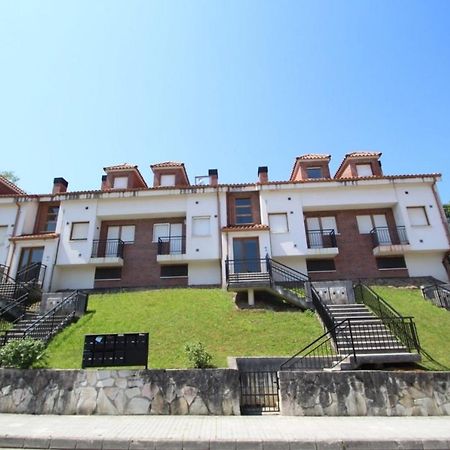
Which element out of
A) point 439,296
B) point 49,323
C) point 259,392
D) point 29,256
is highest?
point 29,256

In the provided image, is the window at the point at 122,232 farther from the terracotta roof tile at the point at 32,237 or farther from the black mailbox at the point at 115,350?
the black mailbox at the point at 115,350

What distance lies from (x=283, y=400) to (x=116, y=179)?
21.6 meters

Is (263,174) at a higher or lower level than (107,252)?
higher

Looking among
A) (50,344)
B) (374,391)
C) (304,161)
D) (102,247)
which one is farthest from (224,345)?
(304,161)

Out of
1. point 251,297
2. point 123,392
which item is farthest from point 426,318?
point 123,392

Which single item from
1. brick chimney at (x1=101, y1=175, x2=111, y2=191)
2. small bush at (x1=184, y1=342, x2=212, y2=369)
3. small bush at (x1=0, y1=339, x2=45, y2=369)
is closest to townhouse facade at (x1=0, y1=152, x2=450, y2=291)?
brick chimney at (x1=101, y1=175, x2=111, y2=191)

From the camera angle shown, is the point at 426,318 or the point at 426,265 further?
the point at 426,265

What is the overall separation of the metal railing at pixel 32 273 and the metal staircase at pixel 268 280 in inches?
474

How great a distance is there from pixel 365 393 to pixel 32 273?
2023 centimetres

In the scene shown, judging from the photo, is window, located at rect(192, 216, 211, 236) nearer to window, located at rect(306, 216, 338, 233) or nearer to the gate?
window, located at rect(306, 216, 338, 233)

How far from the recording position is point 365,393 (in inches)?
298

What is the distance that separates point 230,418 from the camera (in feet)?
23.7

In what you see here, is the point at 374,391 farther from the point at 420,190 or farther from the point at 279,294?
the point at 420,190

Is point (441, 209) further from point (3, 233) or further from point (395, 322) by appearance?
point (3, 233)
